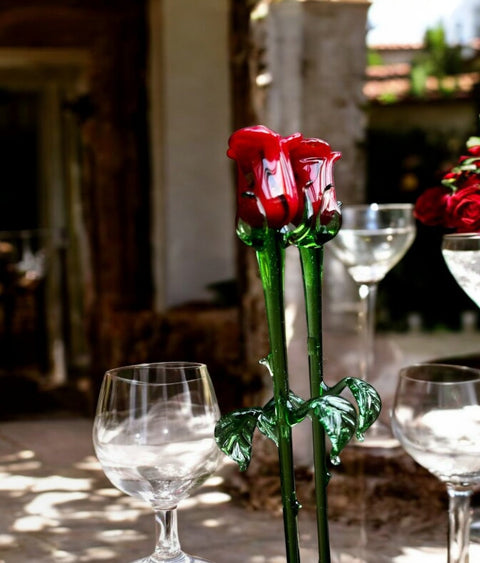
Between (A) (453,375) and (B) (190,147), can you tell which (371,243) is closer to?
(A) (453,375)

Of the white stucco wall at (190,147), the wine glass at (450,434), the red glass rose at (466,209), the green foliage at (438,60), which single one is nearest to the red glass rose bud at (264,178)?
the wine glass at (450,434)

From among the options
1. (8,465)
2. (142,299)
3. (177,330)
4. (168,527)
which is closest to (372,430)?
→ (8,465)

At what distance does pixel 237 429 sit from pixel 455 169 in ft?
1.91

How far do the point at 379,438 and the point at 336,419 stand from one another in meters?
1.06

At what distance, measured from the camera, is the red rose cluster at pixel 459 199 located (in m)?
1.17

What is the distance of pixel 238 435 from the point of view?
832 millimetres

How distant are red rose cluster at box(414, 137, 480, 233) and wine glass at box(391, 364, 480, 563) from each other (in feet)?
0.76

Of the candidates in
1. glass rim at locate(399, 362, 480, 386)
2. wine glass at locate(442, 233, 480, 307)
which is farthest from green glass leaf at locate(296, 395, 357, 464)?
wine glass at locate(442, 233, 480, 307)

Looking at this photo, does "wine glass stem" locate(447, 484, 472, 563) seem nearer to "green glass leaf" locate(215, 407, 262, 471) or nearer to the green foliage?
"green glass leaf" locate(215, 407, 262, 471)

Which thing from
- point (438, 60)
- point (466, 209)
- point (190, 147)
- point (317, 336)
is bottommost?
point (317, 336)

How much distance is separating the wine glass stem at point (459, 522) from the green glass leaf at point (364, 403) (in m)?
0.22

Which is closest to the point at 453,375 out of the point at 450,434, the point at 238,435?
the point at 450,434

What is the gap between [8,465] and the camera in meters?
1.75

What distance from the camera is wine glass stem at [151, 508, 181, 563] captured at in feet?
3.10
